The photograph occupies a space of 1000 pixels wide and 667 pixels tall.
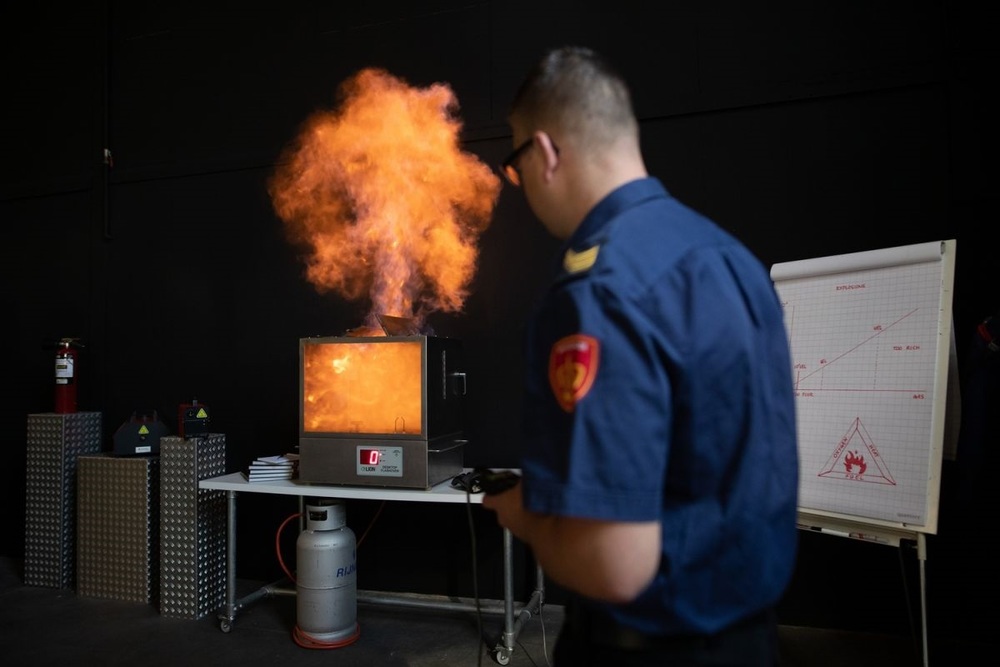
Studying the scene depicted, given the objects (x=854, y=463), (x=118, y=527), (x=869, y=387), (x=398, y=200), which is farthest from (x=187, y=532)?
(x=869, y=387)

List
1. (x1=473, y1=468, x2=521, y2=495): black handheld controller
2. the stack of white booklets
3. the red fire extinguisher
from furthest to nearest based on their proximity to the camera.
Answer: the red fire extinguisher → the stack of white booklets → (x1=473, y1=468, x2=521, y2=495): black handheld controller

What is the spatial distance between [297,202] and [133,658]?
267cm

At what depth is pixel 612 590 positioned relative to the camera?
0.86 meters

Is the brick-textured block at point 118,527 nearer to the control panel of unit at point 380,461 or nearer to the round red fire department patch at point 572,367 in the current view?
the control panel of unit at point 380,461

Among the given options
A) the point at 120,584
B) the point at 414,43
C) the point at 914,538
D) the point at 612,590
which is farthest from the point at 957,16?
the point at 120,584

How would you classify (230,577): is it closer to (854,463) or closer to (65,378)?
(65,378)

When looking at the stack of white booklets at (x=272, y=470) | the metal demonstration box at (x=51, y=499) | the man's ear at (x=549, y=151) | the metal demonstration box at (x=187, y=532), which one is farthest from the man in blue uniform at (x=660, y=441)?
the metal demonstration box at (x=51, y=499)

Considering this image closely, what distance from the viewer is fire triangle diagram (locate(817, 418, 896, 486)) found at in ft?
8.40

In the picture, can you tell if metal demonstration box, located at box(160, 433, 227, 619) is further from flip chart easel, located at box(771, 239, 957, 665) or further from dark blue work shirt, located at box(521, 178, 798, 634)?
dark blue work shirt, located at box(521, 178, 798, 634)

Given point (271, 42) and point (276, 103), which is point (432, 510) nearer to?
point (276, 103)

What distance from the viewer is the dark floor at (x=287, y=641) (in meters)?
3.13

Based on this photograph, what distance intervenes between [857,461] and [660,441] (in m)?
2.15

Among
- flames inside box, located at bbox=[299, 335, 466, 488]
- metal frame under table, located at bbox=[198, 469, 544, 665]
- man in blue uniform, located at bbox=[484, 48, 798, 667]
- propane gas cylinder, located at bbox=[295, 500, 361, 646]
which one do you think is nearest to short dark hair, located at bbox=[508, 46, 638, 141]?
man in blue uniform, located at bbox=[484, 48, 798, 667]

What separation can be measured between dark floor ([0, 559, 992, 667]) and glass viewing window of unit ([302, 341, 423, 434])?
109 centimetres
